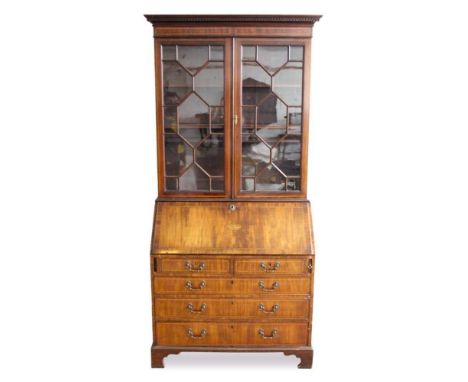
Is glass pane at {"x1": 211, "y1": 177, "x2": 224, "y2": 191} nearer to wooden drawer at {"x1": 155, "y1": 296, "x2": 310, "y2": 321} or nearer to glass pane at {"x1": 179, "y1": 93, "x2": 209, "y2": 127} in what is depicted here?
glass pane at {"x1": 179, "y1": 93, "x2": 209, "y2": 127}

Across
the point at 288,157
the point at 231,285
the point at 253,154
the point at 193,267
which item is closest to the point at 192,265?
the point at 193,267

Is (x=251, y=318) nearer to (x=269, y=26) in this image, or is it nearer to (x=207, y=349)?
(x=207, y=349)

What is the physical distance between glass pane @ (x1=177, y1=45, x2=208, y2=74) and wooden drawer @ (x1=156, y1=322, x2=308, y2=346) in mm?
1930

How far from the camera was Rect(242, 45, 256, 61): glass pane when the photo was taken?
11.8ft

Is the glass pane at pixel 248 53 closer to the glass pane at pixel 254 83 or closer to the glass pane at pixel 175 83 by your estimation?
the glass pane at pixel 254 83

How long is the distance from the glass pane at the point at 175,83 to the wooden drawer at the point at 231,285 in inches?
52.9

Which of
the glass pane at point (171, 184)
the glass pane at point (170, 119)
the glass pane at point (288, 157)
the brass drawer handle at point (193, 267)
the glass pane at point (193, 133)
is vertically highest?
the glass pane at point (170, 119)

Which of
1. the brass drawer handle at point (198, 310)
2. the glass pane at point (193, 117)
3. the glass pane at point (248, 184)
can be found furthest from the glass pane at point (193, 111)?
the brass drawer handle at point (198, 310)

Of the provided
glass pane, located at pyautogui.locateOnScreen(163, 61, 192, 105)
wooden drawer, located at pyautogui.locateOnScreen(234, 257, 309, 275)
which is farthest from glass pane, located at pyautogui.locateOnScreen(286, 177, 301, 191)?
glass pane, located at pyautogui.locateOnScreen(163, 61, 192, 105)

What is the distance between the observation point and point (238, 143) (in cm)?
372

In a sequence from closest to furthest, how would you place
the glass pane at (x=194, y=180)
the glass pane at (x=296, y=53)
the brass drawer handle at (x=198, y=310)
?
the glass pane at (x=296, y=53) < the brass drawer handle at (x=198, y=310) < the glass pane at (x=194, y=180)

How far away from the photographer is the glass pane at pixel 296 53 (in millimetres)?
3586

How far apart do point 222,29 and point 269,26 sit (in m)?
0.34

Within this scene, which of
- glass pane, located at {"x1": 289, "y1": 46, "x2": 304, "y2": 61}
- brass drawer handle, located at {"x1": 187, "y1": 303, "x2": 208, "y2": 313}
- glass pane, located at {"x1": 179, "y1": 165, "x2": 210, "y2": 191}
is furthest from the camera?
glass pane, located at {"x1": 179, "y1": 165, "x2": 210, "y2": 191}
